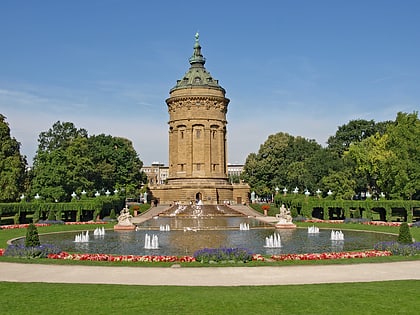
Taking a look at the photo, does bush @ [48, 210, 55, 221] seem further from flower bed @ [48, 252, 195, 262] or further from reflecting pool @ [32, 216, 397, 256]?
flower bed @ [48, 252, 195, 262]

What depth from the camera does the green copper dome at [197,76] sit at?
76.9 m

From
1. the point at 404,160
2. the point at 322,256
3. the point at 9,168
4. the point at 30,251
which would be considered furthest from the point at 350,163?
the point at 30,251

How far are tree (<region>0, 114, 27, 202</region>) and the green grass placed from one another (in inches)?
1522

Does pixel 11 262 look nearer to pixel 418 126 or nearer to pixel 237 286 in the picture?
pixel 237 286

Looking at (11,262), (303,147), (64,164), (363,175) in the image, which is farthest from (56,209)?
(303,147)

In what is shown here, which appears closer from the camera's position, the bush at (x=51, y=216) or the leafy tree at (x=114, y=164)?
the bush at (x=51, y=216)

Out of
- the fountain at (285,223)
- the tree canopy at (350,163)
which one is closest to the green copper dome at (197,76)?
the tree canopy at (350,163)

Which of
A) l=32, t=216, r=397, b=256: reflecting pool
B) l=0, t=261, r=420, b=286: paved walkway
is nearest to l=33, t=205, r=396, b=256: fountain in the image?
l=32, t=216, r=397, b=256: reflecting pool

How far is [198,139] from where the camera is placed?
76.4m

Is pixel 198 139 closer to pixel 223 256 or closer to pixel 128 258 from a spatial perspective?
pixel 128 258

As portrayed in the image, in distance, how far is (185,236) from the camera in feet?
96.1

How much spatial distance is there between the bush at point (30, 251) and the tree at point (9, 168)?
31352 mm

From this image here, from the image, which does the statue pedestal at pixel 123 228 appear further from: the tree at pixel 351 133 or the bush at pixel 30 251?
the tree at pixel 351 133

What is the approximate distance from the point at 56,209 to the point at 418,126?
3484cm
